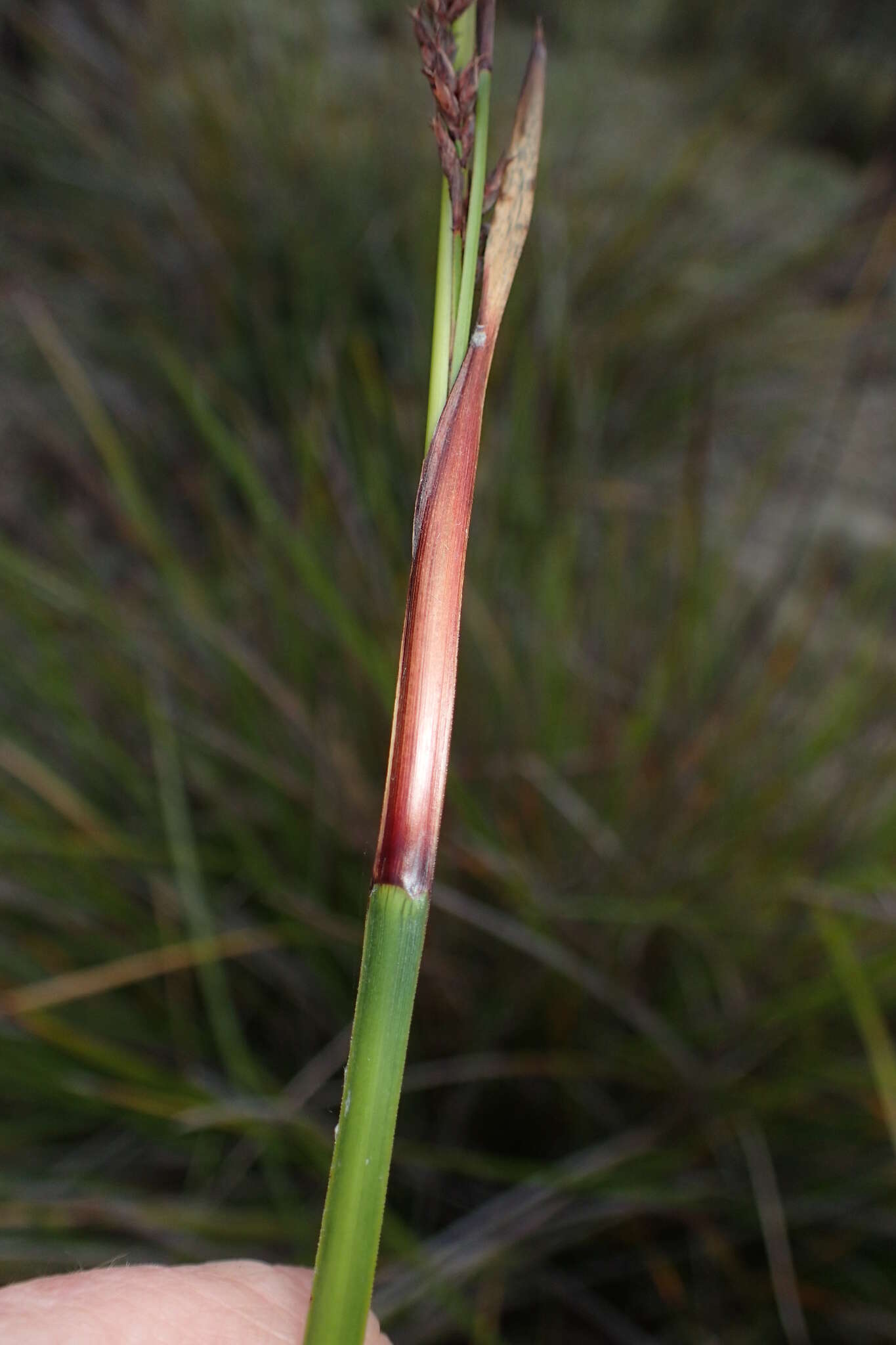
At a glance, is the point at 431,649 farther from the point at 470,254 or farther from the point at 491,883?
the point at 491,883

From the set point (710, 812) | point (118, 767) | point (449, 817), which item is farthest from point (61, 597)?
point (710, 812)

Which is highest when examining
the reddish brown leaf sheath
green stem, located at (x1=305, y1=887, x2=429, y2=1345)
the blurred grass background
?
the reddish brown leaf sheath

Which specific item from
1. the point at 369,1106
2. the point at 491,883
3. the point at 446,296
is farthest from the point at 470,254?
the point at 491,883

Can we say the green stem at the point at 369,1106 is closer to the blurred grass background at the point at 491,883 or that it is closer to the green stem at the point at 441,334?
the green stem at the point at 441,334

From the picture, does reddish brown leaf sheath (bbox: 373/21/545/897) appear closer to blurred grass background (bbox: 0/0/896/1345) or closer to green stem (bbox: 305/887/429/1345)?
green stem (bbox: 305/887/429/1345)

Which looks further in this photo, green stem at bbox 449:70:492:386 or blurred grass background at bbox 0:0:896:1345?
blurred grass background at bbox 0:0:896:1345

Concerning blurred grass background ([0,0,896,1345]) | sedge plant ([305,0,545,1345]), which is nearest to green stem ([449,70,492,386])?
sedge plant ([305,0,545,1345])

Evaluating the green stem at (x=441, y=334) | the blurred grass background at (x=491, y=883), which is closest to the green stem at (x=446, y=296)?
the green stem at (x=441, y=334)

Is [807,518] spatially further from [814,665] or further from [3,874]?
[3,874]
